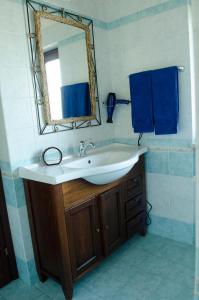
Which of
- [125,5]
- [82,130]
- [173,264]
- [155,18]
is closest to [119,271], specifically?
[173,264]

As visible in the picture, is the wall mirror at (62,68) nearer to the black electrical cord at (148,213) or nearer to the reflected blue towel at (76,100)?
the reflected blue towel at (76,100)

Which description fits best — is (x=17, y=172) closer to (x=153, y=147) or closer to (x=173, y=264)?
(x=153, y=147)

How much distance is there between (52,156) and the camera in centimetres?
190

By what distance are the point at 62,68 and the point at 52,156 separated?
0.72 m

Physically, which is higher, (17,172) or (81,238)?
(17,172)

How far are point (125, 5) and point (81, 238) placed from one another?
2035mm

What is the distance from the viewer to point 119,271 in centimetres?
189

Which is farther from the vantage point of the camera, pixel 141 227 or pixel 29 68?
pixel 141 227

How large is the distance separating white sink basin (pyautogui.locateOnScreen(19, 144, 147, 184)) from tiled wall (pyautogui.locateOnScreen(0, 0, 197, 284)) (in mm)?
163

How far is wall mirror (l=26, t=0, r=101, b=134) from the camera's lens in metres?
1.77

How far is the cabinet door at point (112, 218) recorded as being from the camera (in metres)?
1.81

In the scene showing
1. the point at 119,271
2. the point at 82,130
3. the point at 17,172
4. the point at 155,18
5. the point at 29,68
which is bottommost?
the point at 119,271

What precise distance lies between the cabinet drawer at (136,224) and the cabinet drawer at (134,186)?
0.23 m

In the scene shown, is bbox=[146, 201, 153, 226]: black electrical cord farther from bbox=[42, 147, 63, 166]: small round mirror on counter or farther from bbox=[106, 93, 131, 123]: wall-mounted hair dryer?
bbox=[42, 147, 63, 166]: small round mirror on counter
